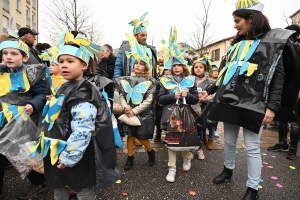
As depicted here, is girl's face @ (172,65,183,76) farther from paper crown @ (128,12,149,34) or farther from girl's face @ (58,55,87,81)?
girl's face @ (58,55,87,81)

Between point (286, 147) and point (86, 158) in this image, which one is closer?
point (86, 158)

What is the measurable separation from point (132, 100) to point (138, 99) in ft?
0.31

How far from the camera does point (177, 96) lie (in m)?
2.98

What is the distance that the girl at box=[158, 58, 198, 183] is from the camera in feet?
9.80

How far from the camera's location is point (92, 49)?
1942mm

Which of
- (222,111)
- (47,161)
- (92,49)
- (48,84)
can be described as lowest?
(47,161)

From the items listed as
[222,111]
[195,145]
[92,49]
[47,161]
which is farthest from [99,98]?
[195,145]

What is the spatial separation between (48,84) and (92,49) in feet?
3.42

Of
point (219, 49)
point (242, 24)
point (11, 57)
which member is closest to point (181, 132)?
point (242, 24)

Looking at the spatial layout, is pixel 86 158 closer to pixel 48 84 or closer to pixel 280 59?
pixel 48 84

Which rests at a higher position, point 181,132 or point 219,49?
point 219,49

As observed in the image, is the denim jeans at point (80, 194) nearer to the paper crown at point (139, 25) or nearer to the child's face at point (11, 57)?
the child's face at point (11, 57)

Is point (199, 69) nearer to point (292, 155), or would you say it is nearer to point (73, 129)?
point (292, 155)

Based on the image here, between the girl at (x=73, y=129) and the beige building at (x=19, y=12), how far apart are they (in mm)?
19864
